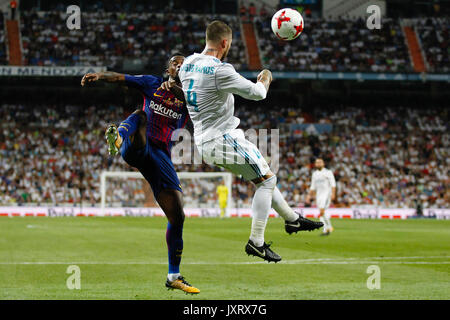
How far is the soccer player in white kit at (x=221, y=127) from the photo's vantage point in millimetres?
7945

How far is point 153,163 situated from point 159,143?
300 millimetres

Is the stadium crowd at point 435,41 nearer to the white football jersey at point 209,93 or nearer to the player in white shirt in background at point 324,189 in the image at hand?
the player in white shirt in background at point 324,189

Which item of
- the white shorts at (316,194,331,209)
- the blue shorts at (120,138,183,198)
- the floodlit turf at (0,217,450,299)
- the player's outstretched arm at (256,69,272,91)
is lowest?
the floodlit turf at (0,217,450,299)

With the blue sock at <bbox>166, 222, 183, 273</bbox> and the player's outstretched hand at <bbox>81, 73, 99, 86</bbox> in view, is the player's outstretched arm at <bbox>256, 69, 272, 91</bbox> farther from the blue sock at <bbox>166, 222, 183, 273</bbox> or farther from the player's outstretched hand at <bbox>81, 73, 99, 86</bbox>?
the blue sock at <bbox>166, 222, 183, 273</bbox>

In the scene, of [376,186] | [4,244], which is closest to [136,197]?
[376,186]

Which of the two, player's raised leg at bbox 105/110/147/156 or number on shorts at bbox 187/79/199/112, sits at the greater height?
number on shorts at bbox 187/79/199/112

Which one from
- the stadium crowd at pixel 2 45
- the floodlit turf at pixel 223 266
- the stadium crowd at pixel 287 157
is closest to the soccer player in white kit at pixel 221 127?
the floodlit turf at pixel 223 266

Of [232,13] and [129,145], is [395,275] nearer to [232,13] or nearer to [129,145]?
[129,145]

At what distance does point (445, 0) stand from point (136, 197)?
30.6m

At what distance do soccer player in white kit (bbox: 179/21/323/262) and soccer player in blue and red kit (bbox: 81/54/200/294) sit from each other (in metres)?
0.88

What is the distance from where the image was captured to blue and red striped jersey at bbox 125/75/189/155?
8992 millimetres

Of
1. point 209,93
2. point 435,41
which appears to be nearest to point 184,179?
point 435,41

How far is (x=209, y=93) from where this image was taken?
7.98 meters

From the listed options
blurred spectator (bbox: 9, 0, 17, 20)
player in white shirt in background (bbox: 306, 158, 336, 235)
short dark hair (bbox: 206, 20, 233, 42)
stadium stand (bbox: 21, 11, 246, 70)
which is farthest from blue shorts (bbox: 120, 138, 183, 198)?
blurred spectator (bbox: 9, 0, 17, 20)
